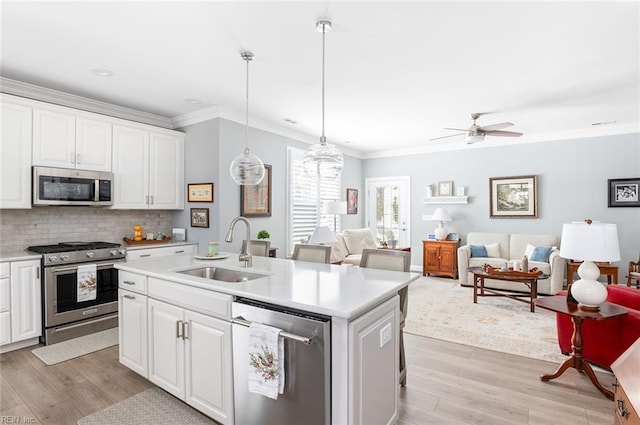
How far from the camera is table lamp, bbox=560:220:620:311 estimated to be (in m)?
2.41

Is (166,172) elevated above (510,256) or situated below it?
above

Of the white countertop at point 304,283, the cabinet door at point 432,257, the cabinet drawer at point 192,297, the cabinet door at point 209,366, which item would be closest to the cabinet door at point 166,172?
the white countertop at point 304,283

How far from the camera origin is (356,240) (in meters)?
6.63

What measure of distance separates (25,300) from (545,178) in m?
7.67

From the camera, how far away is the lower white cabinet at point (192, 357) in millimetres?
1997

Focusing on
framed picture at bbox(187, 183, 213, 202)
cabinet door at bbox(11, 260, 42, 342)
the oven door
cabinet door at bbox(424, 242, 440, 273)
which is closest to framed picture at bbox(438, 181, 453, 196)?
cabinet door at bbox(424, 242, 440, 273)

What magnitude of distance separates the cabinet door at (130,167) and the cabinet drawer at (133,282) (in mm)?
1895

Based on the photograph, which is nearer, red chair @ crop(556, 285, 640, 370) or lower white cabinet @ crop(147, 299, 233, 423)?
lower white cabinet @ crop(147, 299, 233, 423)

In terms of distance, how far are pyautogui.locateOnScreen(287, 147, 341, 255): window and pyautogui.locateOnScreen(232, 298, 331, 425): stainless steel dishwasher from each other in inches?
149

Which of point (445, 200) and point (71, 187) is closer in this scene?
point (71, 187)

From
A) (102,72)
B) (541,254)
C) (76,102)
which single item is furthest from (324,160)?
(541,254)

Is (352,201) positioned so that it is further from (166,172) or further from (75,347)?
(75,347)

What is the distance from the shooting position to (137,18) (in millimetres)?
2416

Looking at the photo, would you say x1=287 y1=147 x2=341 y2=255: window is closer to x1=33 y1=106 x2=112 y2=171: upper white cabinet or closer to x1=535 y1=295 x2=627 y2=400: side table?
x1=33 y1=106 x2=112 y2=171: upper white cabinet
